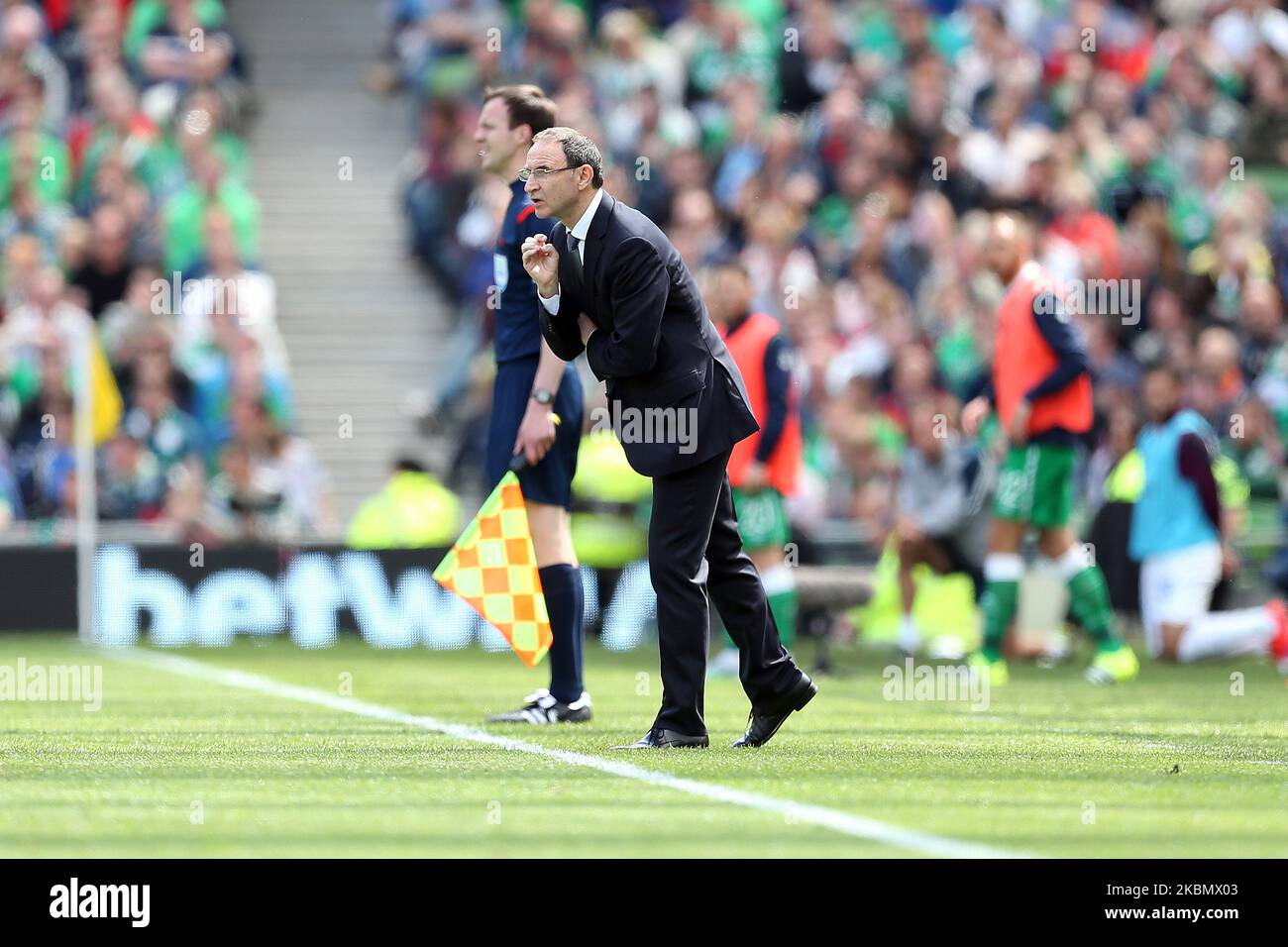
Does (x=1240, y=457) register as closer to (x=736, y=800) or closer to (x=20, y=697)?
(x=20, y=697)

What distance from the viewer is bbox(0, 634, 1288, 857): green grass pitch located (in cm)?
635

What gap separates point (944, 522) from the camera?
56.5 feet

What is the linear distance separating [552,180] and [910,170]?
1326 cm

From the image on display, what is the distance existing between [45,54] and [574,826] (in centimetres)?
1742

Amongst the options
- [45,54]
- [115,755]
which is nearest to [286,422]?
[45,54]

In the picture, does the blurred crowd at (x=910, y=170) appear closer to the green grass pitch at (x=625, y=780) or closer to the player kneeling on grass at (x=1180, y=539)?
the player kneeling on grass at (x=1180, y=539)

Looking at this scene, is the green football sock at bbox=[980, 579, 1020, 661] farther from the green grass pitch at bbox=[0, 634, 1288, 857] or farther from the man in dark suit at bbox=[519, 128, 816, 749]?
the man in dark suit at bbox=[519, 128, 816, 749]

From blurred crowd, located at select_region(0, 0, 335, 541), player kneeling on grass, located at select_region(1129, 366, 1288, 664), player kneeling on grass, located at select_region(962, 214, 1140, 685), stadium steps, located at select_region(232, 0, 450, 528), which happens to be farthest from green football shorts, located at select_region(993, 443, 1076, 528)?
stadium steps, located at select_region(232, 0, 450, 528)

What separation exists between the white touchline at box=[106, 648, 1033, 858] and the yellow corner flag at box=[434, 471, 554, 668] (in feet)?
1.63

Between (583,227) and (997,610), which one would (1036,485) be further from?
(583,227)

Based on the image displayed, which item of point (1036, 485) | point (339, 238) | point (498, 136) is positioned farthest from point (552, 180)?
point (339, 238)

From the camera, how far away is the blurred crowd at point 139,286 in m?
19.2

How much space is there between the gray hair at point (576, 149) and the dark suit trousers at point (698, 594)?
1174mm

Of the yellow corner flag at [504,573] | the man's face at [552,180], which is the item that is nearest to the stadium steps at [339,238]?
the yellow corner flag at [504,573]
